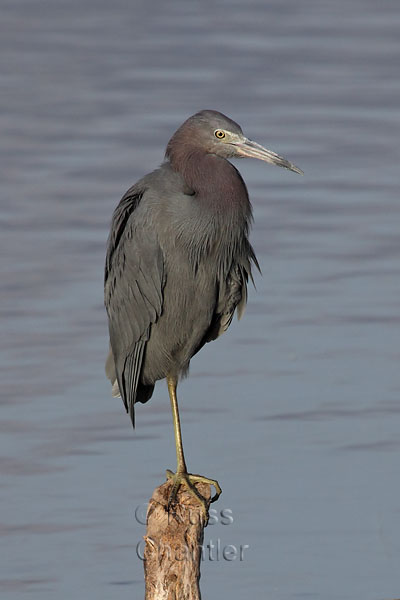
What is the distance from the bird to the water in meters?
1.18

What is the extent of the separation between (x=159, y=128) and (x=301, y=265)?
422cm

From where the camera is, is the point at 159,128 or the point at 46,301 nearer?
the point at 46,301

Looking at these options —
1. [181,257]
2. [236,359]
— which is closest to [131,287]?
[181,257]

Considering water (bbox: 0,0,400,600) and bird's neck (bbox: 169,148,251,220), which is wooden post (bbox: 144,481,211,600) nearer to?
bird's neck (bbox: 169,148,251,220)

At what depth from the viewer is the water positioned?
7.62 m

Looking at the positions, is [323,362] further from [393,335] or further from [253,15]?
[253,15]

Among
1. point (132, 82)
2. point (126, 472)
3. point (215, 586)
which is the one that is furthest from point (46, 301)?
point (132, 82)

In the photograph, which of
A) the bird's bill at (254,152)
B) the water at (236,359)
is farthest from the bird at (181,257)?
the water at (236,359)

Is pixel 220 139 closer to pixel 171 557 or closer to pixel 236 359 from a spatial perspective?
pixel 171 557

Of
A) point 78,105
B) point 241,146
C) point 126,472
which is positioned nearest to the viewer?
point 241,146

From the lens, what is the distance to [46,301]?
10.4 metres

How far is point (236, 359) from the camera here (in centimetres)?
957

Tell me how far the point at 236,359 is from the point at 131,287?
296 centimetres

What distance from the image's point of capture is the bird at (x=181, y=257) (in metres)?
6.40
